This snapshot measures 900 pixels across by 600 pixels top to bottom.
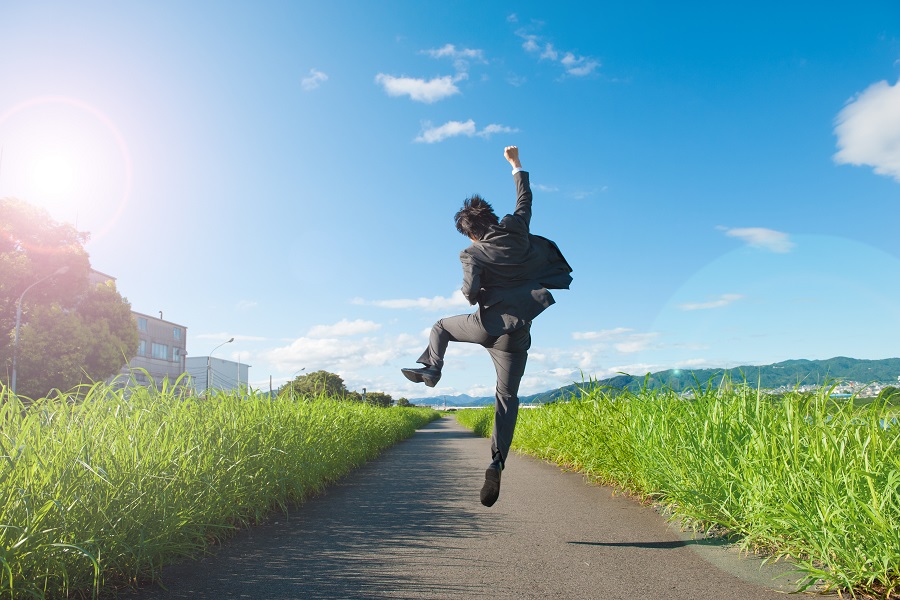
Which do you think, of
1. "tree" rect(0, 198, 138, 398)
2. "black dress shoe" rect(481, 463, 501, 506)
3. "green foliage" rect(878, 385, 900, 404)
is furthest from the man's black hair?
"tree" rect(0, 198, 138, 398)

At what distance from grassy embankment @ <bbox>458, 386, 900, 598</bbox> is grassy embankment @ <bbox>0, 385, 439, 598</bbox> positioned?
3257mm

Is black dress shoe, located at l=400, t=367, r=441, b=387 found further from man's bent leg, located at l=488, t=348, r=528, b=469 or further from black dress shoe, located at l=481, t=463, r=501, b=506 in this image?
black dress shoe, located at l=481, t=463, r=501, b=506

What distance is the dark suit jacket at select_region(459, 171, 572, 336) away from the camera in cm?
420

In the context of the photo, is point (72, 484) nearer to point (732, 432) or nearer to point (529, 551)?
point (529, 551)

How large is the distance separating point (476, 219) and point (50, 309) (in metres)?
31.7

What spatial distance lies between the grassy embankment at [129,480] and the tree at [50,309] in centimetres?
2560

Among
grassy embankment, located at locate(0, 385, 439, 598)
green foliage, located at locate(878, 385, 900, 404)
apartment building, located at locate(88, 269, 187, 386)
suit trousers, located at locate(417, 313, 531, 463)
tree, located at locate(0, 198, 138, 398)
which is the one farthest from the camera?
apartment building, located at locate(88, 269, 187, 386)

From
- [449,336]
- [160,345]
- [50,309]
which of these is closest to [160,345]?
[160,345]

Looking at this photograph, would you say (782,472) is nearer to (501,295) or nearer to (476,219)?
(501,295)

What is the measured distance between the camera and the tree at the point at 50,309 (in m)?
27.6

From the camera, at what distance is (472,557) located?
11.7 ft

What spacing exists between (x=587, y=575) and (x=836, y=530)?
4.14 ft

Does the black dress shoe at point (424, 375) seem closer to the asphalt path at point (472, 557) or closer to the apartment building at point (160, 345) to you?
the asphalt path at point (472, 557)

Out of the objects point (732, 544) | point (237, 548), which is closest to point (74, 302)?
point (237, 548)
